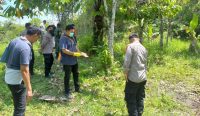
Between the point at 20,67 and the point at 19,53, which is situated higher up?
the point at 19,53

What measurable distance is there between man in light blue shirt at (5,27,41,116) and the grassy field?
1737mm

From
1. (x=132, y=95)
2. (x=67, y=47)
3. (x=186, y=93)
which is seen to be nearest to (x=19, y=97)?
(x=132, y=95)

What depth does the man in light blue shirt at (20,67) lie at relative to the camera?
5.40m

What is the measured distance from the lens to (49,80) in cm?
980

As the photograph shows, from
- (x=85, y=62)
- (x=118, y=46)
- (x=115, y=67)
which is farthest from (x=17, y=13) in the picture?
(x=118, y=46)

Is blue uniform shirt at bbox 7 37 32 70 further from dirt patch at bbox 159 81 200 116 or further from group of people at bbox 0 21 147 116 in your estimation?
dirt patch at bbox 159 81 200 116

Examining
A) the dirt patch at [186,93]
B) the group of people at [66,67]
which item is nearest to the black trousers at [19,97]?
the group of people at [66,67]

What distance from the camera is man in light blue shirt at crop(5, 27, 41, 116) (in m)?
5.40

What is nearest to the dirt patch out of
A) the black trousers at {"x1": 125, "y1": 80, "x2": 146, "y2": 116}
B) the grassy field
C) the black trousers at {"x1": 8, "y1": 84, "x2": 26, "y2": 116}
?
the grassy field

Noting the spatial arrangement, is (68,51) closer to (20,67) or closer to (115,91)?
(115,91)

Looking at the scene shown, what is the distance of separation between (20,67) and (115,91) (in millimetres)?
3796

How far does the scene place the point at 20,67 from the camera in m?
5.45

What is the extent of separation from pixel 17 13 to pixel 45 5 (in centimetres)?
70

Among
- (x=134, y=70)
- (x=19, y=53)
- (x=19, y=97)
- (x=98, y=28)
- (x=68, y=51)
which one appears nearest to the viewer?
(x=19, y=53)
